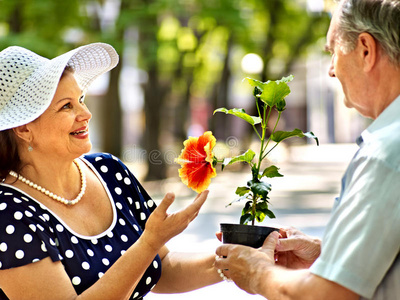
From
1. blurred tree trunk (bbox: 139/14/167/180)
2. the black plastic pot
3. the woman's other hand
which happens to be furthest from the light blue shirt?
blurred tree trunk (bbox: 139/14/167/180)

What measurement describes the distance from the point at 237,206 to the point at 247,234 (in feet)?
37.4

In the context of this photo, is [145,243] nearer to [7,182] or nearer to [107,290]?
[107,290]

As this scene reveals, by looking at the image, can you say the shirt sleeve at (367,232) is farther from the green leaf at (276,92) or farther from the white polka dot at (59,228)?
the white polka dot at (59,228)

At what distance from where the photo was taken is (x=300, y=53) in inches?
837

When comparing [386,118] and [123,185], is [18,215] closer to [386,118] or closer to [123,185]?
[123,185]

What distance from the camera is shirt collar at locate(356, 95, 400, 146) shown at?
1.80 m

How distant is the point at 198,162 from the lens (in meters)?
2.36

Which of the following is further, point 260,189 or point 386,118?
point 260,189

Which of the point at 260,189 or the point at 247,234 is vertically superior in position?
the point at 260,189


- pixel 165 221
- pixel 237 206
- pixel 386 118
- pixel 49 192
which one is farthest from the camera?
pixel 237 206

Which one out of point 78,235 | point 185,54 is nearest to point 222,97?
point 185,54

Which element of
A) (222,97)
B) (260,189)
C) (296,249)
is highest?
(260,189)

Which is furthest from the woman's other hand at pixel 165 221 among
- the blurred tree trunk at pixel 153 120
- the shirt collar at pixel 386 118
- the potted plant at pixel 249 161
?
the blurred tree trunk at pixel 153 120

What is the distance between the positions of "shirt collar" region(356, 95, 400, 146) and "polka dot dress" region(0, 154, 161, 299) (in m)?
1.27
